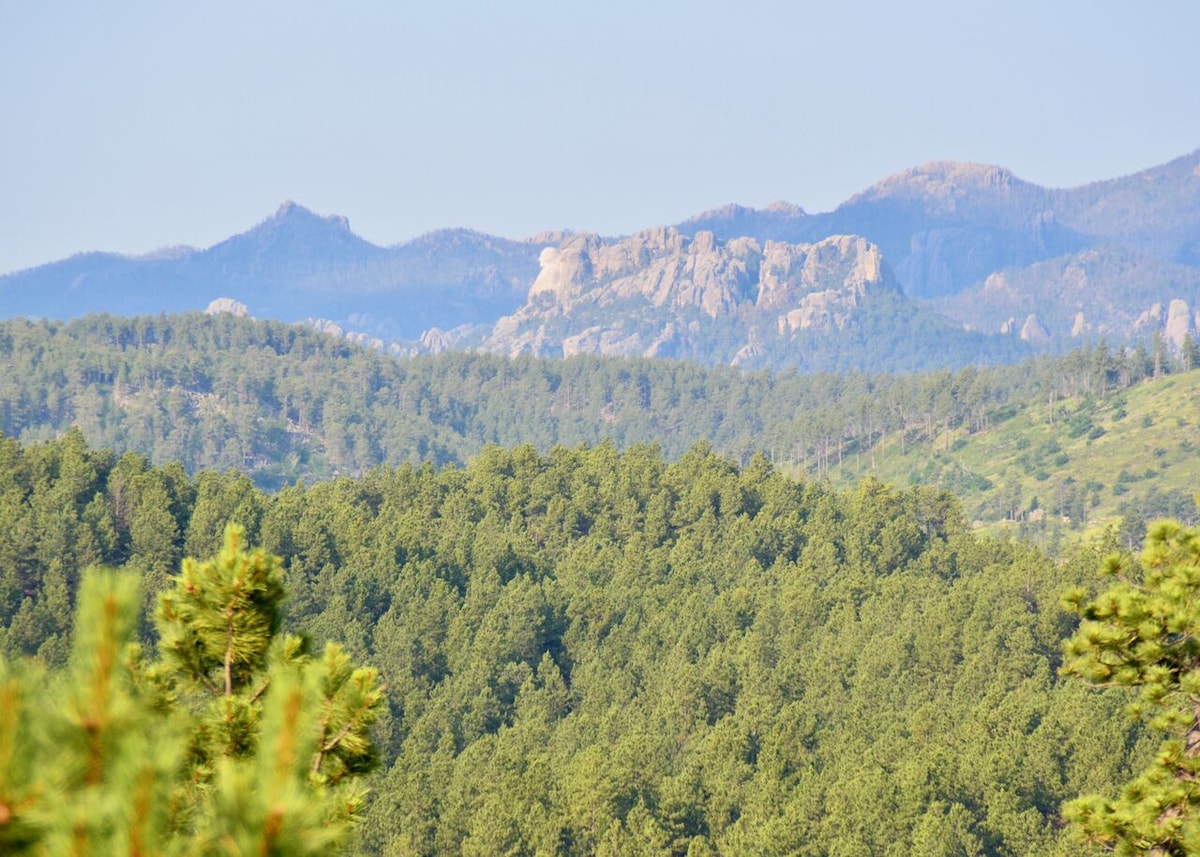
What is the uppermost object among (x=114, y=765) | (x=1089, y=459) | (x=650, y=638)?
(x=114, y=765)

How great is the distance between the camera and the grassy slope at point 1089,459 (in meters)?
168

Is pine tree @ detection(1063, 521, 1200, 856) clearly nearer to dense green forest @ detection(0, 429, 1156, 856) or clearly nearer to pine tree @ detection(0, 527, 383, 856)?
pine tree @ detection(0, 527, 383, 856)

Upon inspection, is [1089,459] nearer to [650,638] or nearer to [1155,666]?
[650,638]

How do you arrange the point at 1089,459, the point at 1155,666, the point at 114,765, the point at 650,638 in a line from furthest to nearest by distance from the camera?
the point at 1089,459 < the point at 650,638 < the point at 1155,666 < the point at 114,765

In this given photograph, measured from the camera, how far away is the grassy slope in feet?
551

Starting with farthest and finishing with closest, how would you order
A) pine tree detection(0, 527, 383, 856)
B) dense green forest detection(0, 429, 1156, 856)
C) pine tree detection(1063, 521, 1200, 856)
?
dense green forest detection(0, 429, 1156, 856) → pine tree detection(1063, 521, 1200, 856) → pine tree detection(0, 527, 383, 856)

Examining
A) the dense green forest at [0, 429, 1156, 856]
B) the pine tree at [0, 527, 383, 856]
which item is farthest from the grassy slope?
the pine tree at [0, 527, 383, 856]

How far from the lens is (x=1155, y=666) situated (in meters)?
17.8

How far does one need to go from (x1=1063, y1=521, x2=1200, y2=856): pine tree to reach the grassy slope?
150 meters

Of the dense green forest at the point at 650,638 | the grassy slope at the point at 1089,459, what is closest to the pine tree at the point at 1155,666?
the dense green forest at the point at 650,638

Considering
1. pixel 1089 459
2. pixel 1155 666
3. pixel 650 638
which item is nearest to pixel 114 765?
pixel 1155 666

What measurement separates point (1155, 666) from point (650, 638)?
71115mm

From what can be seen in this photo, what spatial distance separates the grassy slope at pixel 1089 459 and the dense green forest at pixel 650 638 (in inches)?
2511

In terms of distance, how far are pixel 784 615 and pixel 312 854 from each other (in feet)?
282
